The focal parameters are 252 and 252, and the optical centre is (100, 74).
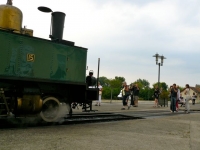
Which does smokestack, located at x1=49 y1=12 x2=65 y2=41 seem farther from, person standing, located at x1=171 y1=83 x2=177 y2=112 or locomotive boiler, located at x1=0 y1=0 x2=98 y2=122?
person standing, located at x1=171 y1=83 x2=177 y2=112

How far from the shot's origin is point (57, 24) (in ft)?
28.9

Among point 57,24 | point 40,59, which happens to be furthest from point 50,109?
point 57,24

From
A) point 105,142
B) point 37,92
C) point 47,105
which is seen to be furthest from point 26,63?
point 105,142

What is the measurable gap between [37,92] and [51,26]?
2.67 m

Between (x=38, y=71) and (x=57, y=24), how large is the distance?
7.08ft

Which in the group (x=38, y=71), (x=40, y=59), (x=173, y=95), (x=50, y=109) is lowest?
(x=50, y=109)

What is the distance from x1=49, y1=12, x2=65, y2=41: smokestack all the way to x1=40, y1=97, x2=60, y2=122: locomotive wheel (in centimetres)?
216

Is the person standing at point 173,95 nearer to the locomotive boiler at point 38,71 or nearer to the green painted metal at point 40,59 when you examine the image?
the locomotive boiler at point 38,71

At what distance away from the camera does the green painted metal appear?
22.3 feet

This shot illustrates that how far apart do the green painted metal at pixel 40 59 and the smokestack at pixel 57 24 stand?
70 cm

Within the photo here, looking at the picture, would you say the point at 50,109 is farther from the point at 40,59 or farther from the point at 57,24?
the point at 57,24

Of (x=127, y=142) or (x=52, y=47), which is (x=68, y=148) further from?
(x=52, y=47)

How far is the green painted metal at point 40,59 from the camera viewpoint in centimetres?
679

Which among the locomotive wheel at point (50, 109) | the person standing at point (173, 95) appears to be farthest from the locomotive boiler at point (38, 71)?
the person standing at point (173, 95)
